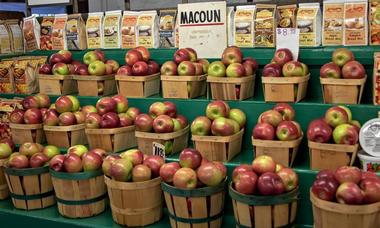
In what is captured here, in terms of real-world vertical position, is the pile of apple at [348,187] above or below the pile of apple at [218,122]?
below

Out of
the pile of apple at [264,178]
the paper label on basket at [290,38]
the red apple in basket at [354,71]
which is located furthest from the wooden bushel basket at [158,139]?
the red apple in basket at [354,71]

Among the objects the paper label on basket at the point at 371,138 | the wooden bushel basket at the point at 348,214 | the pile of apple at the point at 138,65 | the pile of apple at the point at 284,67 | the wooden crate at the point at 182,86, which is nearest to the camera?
the wooden bushel basket at the point at 348,214

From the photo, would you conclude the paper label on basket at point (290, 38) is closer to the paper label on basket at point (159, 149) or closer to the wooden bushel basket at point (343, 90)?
the wooden bushel basket at point (343, 90)

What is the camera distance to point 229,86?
314cm

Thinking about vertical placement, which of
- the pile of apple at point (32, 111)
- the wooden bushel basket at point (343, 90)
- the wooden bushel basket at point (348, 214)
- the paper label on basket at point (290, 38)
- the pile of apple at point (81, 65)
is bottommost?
the wooden bushel basket at point (348, 214)

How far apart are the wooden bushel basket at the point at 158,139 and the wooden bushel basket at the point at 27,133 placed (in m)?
0.93

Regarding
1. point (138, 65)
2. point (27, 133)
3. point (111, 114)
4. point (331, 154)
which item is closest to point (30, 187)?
point (27, 133)

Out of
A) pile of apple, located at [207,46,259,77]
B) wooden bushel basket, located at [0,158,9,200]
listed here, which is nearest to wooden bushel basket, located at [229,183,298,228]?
pile of apple, located at [207,46,259,77]

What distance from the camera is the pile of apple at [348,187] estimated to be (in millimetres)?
2139

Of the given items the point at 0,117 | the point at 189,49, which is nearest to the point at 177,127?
the point at 189,49

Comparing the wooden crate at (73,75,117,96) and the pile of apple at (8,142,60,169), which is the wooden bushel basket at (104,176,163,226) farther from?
the wooden crate at (73,75,117,96)

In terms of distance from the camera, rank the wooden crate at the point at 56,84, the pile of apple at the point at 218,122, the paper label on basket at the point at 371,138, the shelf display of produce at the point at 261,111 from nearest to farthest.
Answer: the paper label on basket at the point at 371,138 < the shelf display of produce at the point at 261,111 < the pile of apple at the point at 218,122 < the wooden crate at the point at 56,84

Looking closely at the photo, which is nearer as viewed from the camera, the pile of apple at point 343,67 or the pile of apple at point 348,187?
the pile of apple at point 348,187

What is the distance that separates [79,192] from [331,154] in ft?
5.13
